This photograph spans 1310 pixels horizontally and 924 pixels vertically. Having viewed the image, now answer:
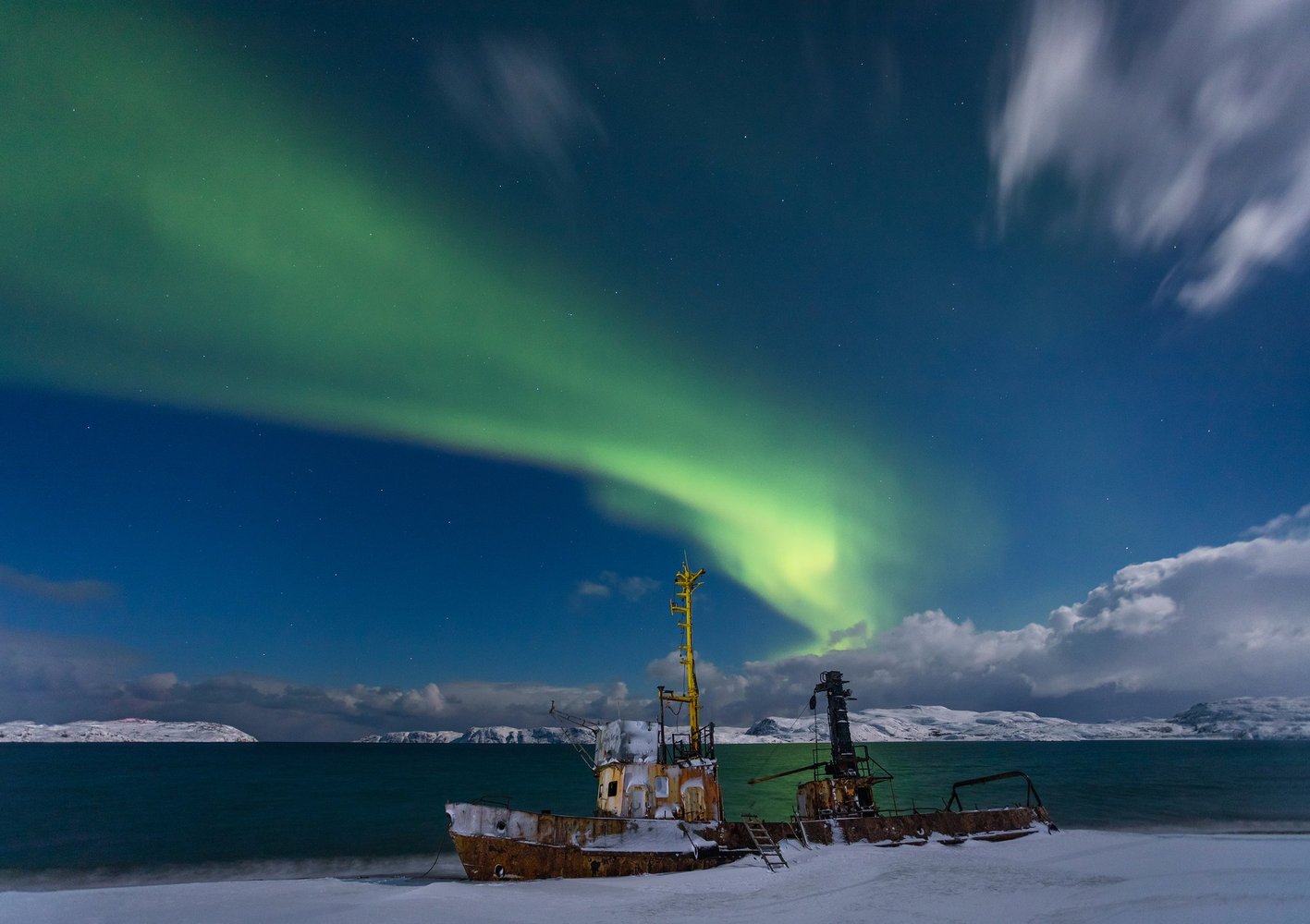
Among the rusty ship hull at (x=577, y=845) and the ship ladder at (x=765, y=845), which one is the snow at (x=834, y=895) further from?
the rusty ship hull at (x=577, y=845)

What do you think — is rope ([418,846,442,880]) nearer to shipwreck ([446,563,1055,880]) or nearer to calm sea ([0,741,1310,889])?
calm sea ([0,741,1310,889])

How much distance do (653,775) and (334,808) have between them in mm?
63652

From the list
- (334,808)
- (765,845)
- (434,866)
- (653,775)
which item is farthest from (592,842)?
(334,808)

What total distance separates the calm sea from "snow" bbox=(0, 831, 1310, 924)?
61.7 ft

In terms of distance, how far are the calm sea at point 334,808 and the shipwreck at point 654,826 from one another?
46.9 ft

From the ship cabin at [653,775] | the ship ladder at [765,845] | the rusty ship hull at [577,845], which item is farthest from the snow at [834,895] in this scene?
the ship cabin at [653,775]

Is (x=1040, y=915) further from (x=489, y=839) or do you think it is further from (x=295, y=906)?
(x=295, y=906)

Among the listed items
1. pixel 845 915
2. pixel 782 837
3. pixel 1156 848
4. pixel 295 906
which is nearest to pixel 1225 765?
pixel 1156 848

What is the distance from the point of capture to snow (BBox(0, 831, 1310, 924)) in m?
17.2

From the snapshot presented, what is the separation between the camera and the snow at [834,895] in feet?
56.4

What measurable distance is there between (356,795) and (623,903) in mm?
84303

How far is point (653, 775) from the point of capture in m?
27.3

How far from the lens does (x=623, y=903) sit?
19.6m

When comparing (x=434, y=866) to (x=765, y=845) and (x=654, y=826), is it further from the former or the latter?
(x=765, y=845)
